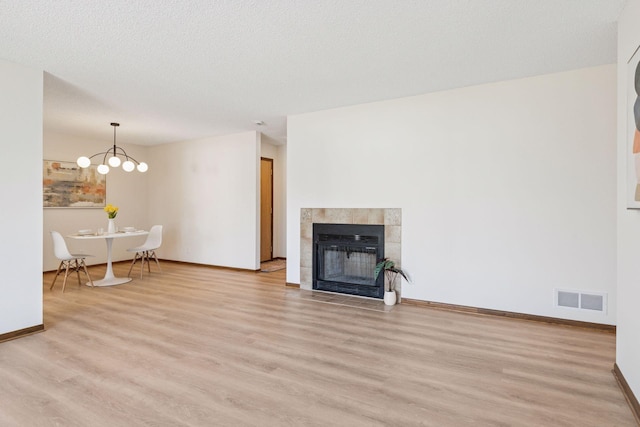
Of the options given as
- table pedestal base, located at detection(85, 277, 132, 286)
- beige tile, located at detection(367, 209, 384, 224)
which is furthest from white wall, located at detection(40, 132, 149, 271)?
beige tile, located at detection(367, 209, 384, 224)

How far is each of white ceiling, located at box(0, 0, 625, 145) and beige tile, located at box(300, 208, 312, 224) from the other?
153cm

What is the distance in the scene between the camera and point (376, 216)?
468 centimetres

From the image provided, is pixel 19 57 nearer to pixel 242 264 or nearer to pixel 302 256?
pixel 302 256

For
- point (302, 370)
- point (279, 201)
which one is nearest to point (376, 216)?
point (302, 370)

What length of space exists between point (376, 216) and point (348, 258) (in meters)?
0.75

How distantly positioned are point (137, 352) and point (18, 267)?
1534 millimetres

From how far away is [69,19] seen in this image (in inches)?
103

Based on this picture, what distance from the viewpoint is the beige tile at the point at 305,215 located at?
5.22m

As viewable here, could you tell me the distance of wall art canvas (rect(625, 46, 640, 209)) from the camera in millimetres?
2076

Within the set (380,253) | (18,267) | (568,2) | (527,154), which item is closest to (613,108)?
(527,154)

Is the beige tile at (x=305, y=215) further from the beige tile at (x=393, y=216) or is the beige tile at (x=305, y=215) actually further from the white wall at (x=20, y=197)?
the white wall at (x=20, y=197)

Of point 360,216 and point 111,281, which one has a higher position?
point 360,216

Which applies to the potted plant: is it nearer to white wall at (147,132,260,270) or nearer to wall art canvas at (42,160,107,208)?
white wall at (147,132,260,270)

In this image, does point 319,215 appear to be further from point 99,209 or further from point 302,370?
point 99,209
